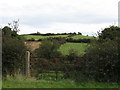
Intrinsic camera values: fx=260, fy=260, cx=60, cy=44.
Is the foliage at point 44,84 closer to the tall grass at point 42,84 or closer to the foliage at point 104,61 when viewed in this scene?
the tall grass at point 42,84

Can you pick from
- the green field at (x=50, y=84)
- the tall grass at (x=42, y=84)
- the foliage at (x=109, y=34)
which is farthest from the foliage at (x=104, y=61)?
the foliage at (x=109, y=34)

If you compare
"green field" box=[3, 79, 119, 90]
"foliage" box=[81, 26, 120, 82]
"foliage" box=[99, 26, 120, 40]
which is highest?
"foliage" box=[99, 26, 120, 40]

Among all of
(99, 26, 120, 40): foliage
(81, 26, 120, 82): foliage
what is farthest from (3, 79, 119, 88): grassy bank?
(99, 26, 120, 40): foliage

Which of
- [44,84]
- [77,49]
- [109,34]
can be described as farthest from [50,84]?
[77,49]

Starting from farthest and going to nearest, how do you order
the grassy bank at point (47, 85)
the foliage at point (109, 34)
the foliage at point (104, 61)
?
the foliage at point (109, 34) → the foliage at point (104, 61) → the grassy bank at point (47, 85)

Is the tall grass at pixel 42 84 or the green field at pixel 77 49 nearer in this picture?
the tall grass at pixel 42 84

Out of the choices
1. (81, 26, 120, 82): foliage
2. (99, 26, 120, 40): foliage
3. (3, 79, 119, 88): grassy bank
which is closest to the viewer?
(3, 79, 119, 88): grassy bank

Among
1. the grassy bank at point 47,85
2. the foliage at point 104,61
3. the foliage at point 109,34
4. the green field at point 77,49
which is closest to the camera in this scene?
the grassy bank at point 47,85

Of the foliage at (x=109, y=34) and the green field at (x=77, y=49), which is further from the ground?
the foliage at (x=109, y=34)

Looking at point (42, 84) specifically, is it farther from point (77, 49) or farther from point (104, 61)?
point (77, 49)

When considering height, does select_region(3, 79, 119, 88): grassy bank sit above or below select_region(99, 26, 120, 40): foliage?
below

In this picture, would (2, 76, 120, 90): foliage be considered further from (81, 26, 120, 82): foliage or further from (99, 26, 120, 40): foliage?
(99, 26, 120, 40): foliage

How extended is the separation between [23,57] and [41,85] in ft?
9.47

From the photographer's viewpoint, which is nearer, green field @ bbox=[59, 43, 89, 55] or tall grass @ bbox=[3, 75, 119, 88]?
tall grass @ bbox=[3, 75, 119, 88]
